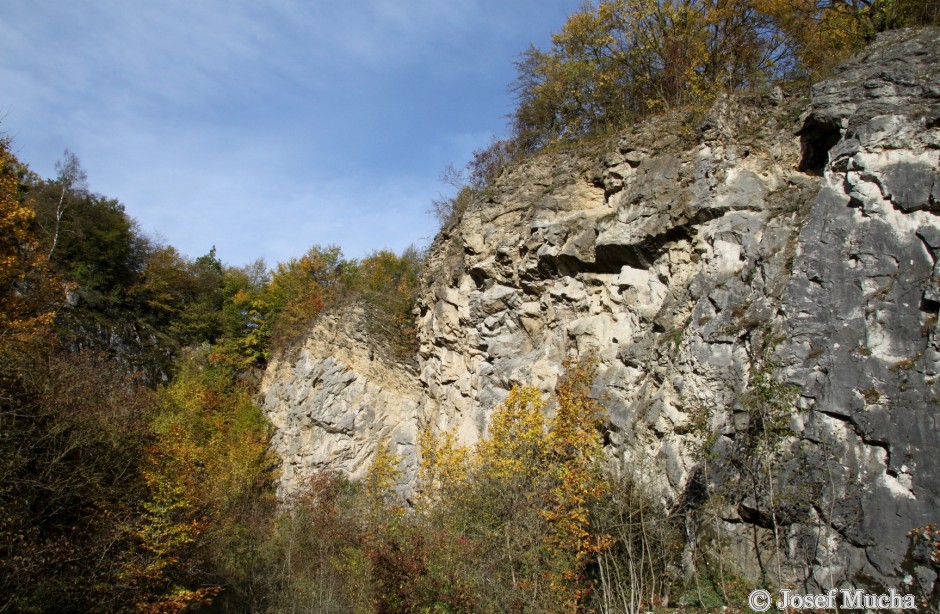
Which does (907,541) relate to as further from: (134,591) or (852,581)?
(134,591)

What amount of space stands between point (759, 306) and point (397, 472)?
41.5ft

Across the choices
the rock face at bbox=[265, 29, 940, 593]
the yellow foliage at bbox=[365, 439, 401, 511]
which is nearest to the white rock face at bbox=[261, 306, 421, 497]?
the yellow foliage at bbox=[365, 439, 401, 511]

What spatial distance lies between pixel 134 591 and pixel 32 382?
15.5 ft

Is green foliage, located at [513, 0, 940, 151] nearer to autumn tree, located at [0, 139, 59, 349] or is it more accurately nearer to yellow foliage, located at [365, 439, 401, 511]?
yellow foliage, located at [365, 439, 401, 511]

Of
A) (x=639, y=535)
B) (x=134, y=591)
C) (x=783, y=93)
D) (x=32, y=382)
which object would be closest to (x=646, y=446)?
(x=639, y=535)

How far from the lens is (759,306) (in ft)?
34.8

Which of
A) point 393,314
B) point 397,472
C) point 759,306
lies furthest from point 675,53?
point 397,472

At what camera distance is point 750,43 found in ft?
54.4

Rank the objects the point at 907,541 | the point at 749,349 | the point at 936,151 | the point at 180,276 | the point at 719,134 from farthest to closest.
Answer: the point at 180,276, the point at 719,134, the point at 749,349, the point at 936,151, the point at 907,541

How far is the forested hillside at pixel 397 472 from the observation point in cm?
995

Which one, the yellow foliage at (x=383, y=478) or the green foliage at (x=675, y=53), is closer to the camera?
the green foliage at (x=675, y=53)

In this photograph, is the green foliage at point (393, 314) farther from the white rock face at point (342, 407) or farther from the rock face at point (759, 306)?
the rock face at point (759, 306)

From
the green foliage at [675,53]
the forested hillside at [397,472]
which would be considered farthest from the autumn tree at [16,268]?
the green foliage at [675,53]

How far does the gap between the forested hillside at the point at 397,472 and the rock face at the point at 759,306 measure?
2.10ft
